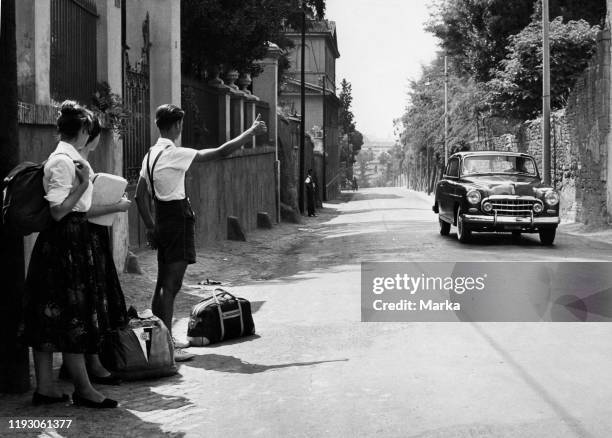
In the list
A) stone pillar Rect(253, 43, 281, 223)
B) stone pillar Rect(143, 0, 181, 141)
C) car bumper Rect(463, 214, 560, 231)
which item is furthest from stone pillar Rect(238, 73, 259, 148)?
car bumper Rect(463, 214, 560, 231)

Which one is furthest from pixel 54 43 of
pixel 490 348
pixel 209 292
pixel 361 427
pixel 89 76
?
→ pixel 361 427

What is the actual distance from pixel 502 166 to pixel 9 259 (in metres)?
14.2

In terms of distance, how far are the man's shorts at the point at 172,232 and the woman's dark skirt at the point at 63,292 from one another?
5.20ft

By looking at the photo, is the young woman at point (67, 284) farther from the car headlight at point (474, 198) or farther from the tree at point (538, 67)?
the tree at point (538, 67)

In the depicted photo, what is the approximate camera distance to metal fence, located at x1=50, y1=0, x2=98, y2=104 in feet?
33.1

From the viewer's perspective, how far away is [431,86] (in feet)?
213

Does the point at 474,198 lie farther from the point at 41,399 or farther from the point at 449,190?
the point at 41,399

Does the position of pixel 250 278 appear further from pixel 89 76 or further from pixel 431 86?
pixel 431 86

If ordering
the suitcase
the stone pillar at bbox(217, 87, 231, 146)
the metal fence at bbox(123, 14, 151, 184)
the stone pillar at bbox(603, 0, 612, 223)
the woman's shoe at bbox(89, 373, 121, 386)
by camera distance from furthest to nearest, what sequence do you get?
the stone pillar at bbox(603, 0, 612, 223) → the stone pillar at bbox(217, 87, 231, 146) → the metal fence at bbox(123, 14, 151, 184) → the suitcase → the woman's shoe at bbox(89, 373, 121, 386)

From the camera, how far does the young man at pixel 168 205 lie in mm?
7328

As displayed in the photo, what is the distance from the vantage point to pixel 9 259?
6.00 metres

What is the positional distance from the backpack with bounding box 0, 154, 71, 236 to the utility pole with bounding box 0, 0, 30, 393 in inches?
18.0

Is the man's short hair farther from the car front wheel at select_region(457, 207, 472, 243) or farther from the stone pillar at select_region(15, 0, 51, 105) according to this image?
the car front wheel at select_region(457, 207, 472, 243)

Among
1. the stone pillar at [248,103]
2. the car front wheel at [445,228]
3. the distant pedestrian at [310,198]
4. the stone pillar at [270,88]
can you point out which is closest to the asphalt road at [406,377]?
the car front wheel at [445,228]
